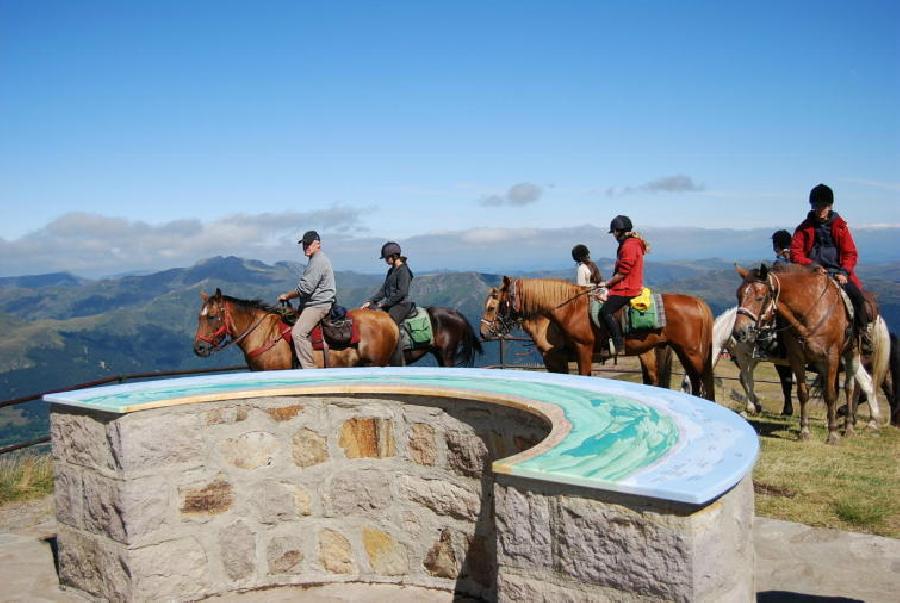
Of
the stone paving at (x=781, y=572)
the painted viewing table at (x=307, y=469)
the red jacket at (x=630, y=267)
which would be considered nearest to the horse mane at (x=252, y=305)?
the red jacket at (x=630, y=267)

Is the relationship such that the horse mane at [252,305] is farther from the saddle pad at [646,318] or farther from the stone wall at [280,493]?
the stone wall at [280,493]

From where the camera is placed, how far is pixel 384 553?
4949 mm

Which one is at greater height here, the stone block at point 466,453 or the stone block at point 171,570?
the stone block at point 466,453

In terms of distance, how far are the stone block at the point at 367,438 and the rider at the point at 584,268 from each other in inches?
302

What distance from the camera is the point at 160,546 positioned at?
15.5ft

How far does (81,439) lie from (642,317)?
7.64 metres

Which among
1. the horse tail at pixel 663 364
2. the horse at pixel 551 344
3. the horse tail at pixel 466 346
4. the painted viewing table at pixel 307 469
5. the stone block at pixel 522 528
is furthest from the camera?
the horse tail at pixel 466 346

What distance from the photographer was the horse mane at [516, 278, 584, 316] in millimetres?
10883

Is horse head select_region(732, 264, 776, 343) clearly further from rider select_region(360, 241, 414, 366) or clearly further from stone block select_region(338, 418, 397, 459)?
stone block select_region(338, 418, 397, 459)

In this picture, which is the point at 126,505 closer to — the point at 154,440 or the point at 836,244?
the point at 154,440

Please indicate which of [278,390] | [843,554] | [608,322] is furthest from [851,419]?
[278,390]

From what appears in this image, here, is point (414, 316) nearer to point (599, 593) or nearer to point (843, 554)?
point (843, 554)

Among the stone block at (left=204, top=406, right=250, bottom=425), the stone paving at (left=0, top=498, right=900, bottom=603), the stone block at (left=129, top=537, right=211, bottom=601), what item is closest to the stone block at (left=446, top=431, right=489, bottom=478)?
the stone paving at (left=0, top=498, right=900, bottom=603)

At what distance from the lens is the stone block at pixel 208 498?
4848mm
